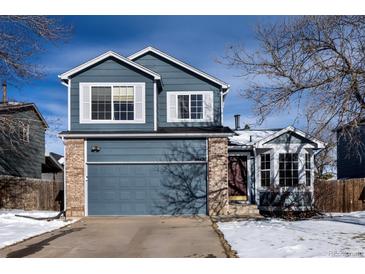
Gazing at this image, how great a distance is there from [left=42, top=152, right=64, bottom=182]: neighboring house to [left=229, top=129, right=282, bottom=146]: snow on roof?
1457 cm

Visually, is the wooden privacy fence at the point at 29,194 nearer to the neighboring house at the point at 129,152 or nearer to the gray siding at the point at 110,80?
the neighboring house at the point at 129,152

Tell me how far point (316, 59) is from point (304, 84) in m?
0.88

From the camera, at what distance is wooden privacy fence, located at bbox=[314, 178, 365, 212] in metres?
20.0

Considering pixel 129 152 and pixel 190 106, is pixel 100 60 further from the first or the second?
→ pixel 190 106

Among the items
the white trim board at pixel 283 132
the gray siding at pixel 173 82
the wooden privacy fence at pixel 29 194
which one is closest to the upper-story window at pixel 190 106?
the gray siding at pixel 173 82

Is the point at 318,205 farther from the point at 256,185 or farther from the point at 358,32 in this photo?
the point at 358,32

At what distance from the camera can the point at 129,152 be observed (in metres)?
18.0

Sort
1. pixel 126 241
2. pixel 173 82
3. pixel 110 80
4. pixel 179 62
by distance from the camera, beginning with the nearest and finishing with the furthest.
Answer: pixel 126 241 → pixel 110 80 → pixel 179 62 → pixel 173 82

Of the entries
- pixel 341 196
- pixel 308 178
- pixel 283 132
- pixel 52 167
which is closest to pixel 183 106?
pixel 283 132

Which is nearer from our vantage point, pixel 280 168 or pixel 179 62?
pixel 280 168

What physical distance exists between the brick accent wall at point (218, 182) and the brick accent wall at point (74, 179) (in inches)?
201

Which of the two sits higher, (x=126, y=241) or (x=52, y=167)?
(x=52, y=167)

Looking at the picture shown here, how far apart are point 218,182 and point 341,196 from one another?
20.7 ft

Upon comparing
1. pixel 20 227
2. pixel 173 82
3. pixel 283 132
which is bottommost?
pixel 20 227
